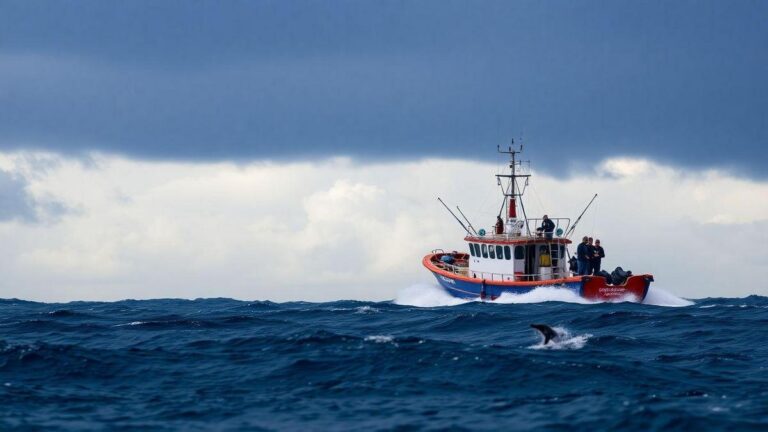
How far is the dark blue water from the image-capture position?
2614 cm

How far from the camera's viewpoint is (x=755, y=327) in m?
45.5

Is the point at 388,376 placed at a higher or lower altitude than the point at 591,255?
lower

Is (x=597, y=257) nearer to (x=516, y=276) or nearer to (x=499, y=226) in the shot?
(x=516, y=276)

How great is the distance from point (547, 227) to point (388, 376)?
3342cm

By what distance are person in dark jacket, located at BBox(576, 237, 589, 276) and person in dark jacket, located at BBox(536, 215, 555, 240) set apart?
12.7ft

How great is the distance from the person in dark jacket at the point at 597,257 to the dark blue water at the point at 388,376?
10645 mm

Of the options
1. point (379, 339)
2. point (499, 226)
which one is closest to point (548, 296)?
point (499, 226)

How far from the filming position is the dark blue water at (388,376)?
26141mm

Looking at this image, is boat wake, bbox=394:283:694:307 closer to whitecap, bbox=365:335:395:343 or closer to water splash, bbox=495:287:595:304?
water splash, bbox=495:287:595:304

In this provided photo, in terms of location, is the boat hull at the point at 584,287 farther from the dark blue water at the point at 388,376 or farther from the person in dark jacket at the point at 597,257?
the dark blue water at the point at 388,376

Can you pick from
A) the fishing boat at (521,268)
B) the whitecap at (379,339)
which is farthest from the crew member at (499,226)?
the whitecap at (379,339)

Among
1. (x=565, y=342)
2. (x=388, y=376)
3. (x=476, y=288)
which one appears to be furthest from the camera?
(x=476, y=288)

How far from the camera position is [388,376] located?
105 feet

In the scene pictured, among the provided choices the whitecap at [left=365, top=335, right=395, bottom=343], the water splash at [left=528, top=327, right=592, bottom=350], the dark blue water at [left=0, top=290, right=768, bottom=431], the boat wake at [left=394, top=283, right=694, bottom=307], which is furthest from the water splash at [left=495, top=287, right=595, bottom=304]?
the whitecap at [left=365, top=335, right=395, bottom=343]
